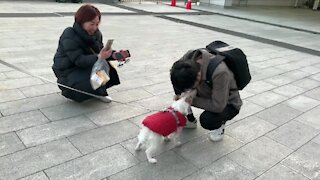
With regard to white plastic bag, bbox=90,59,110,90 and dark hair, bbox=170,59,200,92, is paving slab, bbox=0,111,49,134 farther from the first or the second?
dark hair, bbox=170,59,200,92

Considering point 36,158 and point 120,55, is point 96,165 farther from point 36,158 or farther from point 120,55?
point 120,55

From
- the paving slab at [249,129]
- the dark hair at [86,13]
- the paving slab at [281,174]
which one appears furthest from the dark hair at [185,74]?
the dark hair at [86,13]

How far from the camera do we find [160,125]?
2596 mm

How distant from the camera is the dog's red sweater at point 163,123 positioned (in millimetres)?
2592

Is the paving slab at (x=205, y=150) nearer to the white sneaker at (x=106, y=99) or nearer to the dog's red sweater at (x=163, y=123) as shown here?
the dog's red sweater at (x=163, y=123)

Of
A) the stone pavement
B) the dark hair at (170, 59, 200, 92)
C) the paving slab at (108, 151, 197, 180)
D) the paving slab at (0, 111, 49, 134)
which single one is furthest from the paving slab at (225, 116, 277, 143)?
the paving slab at (0, 111, 49, 134)

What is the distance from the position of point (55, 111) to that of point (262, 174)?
2.25m

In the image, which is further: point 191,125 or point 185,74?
point 191,125

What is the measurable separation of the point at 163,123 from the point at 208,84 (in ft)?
1.91

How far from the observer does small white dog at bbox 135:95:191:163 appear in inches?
103

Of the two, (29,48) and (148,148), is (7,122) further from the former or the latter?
(29,48)

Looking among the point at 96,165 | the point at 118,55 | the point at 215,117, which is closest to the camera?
the point at 96,165

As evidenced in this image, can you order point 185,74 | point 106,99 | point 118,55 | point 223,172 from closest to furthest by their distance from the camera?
point 185,74 → point 223,172 → point 118,55 → point 106,99

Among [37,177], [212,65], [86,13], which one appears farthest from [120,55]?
[37,177]
